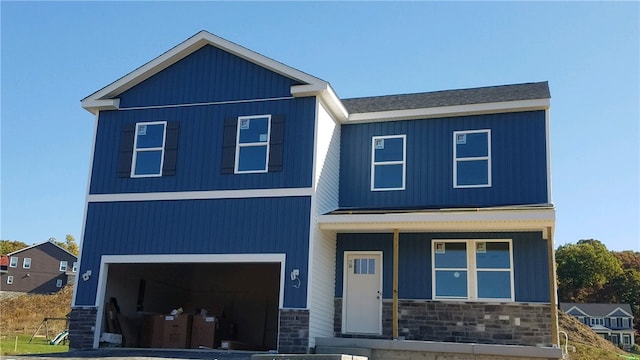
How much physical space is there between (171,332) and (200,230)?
2.80 m

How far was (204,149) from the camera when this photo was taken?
16.2 m

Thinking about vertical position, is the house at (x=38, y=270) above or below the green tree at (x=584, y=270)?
below

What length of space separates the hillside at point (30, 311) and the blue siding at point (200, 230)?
20.2m

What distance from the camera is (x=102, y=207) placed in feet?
54.3

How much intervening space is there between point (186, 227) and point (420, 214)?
5271 mm

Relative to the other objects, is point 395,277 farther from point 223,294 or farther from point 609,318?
Answer: point 609,318

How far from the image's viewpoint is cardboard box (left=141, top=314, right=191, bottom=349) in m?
16.6

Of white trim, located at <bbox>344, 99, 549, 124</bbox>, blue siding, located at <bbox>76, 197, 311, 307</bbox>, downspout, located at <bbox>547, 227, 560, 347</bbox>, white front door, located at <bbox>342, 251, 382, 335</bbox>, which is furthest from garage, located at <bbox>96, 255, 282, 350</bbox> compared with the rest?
downspout, located at <bbox>547, 227, 560, 347</bbox>

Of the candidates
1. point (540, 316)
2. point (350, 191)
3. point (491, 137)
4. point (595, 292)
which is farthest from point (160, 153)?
point (595, 292)

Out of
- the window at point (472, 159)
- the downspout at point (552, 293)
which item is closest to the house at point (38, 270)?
the window at point (472, 159)

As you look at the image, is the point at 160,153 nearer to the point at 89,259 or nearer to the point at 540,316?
the point at 89,259

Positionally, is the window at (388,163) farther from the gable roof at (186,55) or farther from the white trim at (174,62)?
the white trim at (174,62)

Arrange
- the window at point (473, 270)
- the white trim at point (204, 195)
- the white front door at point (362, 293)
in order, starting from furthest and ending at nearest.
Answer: the white front door at point (362, 293) < the white trim at point (204, 195) < the window at point (473, 270)

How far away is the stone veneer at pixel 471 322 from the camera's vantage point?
14.7 metres
